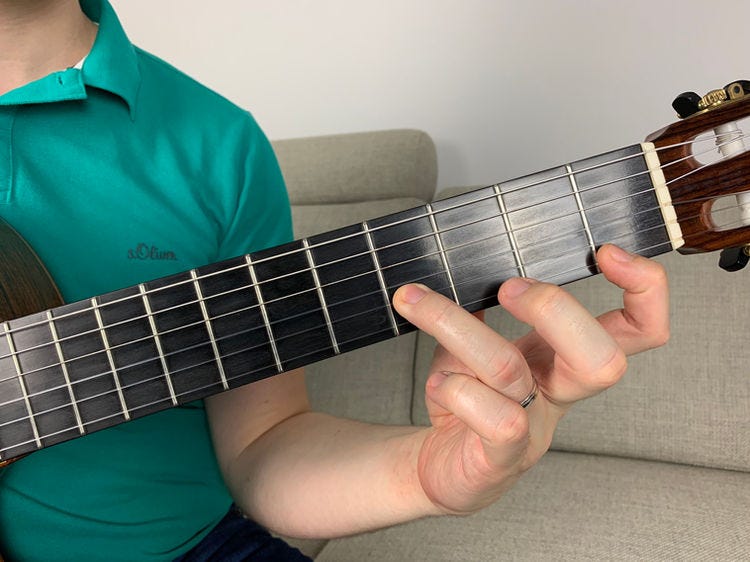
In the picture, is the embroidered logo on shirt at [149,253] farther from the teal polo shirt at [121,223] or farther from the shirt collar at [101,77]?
the shirt collar at [101,77]

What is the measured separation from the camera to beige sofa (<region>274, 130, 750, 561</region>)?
44.4 inches

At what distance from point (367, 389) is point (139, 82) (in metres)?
0.83

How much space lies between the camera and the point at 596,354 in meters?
0.63

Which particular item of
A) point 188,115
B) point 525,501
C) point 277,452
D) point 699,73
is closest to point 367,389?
point 525,501

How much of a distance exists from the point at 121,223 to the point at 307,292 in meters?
0.32

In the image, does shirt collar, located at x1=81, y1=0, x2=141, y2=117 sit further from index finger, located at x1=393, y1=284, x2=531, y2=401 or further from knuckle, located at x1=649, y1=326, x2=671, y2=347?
knuckle, located at x1=649, y1=326, x2=671, y2=347

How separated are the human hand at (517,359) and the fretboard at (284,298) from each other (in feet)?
0.10

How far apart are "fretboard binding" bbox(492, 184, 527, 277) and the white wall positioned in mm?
973

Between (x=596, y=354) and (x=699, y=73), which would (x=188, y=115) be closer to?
(x=596, y=354)

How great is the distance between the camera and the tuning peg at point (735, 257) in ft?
2.17

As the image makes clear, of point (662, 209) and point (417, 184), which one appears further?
point (417, 184)

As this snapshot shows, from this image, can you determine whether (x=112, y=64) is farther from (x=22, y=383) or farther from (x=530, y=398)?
(x=530, y=398)

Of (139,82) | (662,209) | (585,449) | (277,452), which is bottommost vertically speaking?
(585,449)

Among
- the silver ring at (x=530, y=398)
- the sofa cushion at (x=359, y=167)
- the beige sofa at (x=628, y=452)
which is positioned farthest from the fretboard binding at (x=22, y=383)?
the sofa cushion at (x=359, y=167)
